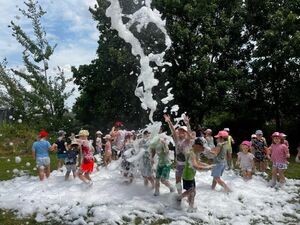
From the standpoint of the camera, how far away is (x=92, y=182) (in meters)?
13.5

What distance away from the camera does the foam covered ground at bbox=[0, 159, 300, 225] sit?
431 inches

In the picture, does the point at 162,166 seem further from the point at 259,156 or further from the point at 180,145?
the point at 259,156

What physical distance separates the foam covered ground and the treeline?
15.2 m

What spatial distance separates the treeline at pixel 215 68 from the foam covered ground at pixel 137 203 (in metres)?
15.2

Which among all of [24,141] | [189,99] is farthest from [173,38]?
[24,141]

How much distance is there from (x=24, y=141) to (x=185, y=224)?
2240 centimetres

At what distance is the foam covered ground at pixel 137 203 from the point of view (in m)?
11.0

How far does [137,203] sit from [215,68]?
20.2m

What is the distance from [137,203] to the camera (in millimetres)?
11688

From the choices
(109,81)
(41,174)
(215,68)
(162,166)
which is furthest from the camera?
(109,81)

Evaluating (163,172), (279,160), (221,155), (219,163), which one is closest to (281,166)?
(279,160)

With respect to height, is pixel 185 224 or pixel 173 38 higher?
pixel 173 38

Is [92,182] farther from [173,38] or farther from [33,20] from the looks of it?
[33,20]

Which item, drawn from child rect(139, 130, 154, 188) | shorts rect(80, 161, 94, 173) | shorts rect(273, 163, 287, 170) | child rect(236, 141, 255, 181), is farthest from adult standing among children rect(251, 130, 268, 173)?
shorts rect(80, 161, 94, 173)
